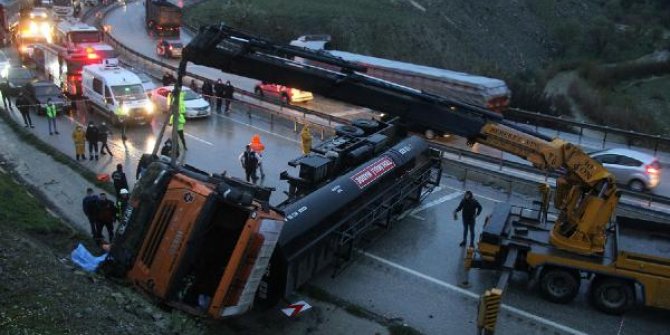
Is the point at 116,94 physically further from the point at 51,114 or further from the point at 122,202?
the point at 122,202

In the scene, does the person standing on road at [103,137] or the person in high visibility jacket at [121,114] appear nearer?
the person standing on road at [103,137]

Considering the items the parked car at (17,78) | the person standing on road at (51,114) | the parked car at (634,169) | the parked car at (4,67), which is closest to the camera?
the parked car at (634,169)

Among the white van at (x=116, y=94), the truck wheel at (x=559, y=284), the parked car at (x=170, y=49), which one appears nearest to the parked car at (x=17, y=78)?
the white van at (x=116, y=94)

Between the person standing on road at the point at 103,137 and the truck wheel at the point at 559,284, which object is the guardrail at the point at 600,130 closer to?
the truck wheel at the point at 559,284

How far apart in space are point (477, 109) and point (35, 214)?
394 inches

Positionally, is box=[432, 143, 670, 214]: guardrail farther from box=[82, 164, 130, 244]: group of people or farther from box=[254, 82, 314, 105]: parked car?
box=[82, 164, 130, 244]: group of people

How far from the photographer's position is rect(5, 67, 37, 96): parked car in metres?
27.8

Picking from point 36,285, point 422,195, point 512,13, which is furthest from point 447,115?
point 512,13

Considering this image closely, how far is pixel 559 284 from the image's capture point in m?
12.8

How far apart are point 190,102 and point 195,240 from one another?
17.0m

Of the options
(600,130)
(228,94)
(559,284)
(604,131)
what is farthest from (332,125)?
(559,284)

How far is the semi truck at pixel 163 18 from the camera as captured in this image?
51.1m

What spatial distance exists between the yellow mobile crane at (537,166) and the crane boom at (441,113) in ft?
0.06

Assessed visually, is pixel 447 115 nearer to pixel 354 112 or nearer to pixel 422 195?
pixel 422 195
